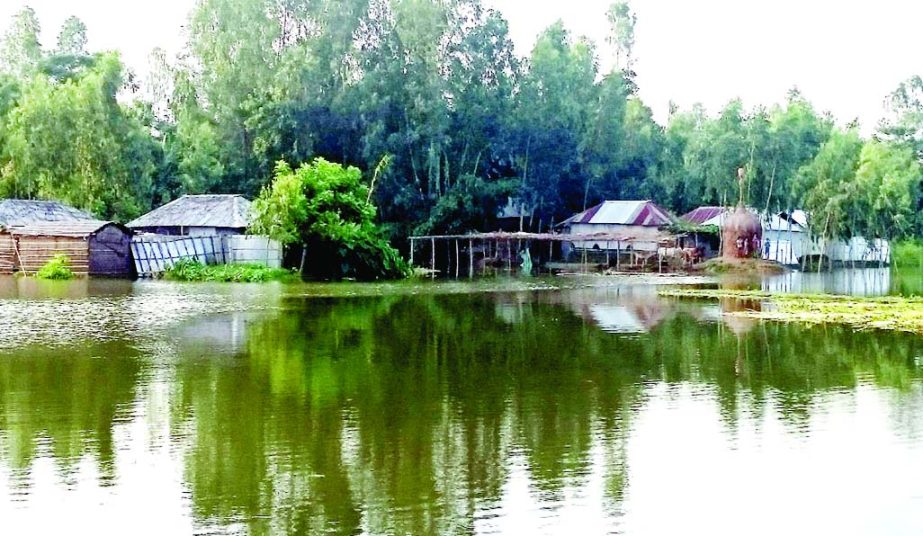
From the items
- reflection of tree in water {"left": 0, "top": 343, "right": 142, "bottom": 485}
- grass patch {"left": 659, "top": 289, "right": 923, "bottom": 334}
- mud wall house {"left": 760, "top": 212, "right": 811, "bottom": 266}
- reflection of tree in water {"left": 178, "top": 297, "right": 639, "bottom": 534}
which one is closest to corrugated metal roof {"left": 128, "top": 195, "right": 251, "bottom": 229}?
grass patch {"left": 659, "top": 289, "right": 923, "bottom": 334}

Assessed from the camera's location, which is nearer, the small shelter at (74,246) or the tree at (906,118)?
the small shelter at (74,246)

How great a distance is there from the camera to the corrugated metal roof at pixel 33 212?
46562 mm

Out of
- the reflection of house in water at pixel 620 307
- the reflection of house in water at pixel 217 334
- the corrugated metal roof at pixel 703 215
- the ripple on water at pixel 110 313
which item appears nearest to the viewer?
the reflection of house in water at pixel 217 334

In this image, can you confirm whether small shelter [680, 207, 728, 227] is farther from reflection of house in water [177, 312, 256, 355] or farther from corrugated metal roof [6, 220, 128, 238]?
reflection of house in water [177, 312, 256, 355]

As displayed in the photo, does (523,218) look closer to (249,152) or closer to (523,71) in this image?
(523,71)

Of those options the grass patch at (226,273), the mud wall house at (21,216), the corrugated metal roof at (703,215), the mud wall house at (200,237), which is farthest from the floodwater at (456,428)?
the corrugated metal roof at (703,215)

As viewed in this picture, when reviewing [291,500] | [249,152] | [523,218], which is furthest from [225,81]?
[291,500]

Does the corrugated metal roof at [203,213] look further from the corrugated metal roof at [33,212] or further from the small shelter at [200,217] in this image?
the corrugated metal roof at [33,212]

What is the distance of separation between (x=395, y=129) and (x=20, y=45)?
25.8 meters

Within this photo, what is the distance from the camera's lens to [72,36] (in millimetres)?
74625

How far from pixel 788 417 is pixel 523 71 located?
48490 mm

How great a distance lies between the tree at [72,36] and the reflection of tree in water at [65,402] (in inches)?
2316

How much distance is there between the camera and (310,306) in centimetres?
3058

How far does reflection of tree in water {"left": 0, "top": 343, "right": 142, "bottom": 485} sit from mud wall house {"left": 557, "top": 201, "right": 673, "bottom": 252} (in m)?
40.9
